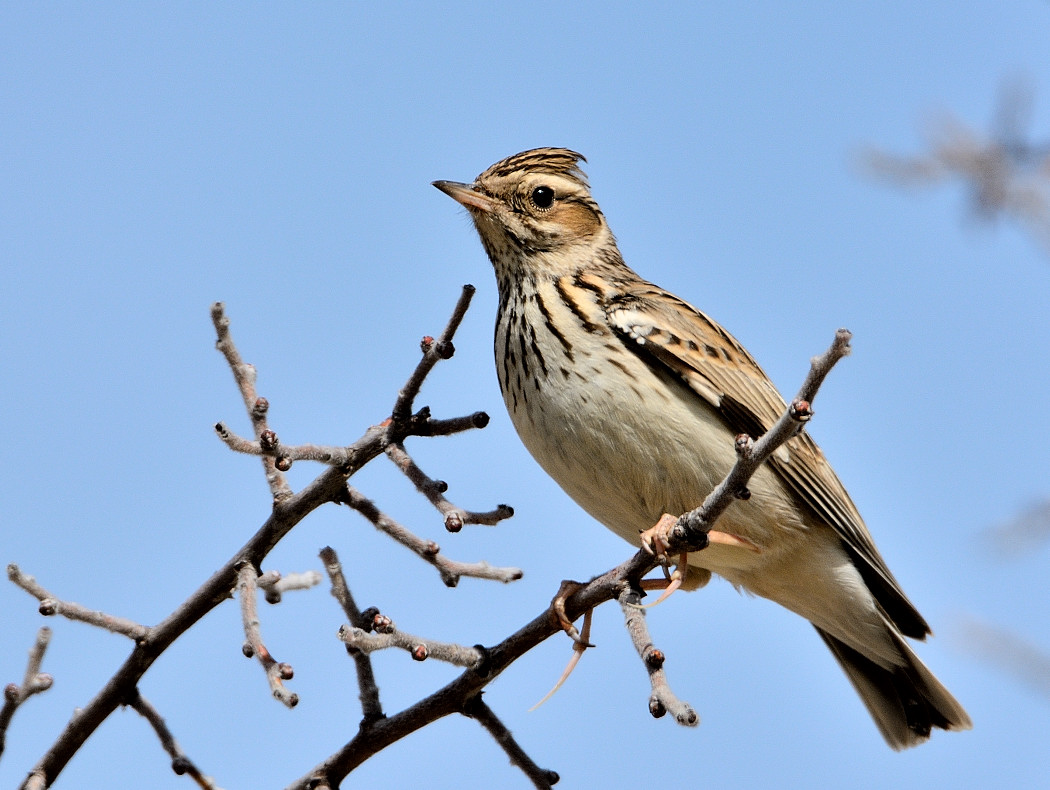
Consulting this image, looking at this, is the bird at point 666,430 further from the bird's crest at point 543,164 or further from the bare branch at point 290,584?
the bare branch at point 290,584

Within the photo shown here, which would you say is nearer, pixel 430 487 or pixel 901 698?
pixel 430 487

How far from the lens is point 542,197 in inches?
297

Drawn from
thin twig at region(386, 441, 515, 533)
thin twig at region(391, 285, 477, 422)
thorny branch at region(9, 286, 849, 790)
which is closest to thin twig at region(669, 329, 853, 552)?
thorny branch at region(9, 286, 849, 790)

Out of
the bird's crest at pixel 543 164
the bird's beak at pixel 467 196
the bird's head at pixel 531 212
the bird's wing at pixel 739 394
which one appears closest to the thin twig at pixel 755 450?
the bird's wing at pixel 739 394

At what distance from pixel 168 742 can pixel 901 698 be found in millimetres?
4685

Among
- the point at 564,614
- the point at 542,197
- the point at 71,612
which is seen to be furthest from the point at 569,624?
the point at 542,197

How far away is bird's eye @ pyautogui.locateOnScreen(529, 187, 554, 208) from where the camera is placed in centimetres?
751

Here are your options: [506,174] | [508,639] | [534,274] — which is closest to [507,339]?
[534,274]

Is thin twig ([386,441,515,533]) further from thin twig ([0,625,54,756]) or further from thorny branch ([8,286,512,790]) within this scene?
thin twig ([0,625,54,756])

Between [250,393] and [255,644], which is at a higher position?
[250,393]

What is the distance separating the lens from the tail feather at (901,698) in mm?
6953

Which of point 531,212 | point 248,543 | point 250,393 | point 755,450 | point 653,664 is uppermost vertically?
point 531,212

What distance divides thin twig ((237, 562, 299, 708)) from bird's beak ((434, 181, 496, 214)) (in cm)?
364

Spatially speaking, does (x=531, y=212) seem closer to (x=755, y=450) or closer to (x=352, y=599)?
(x=352, y=599)
